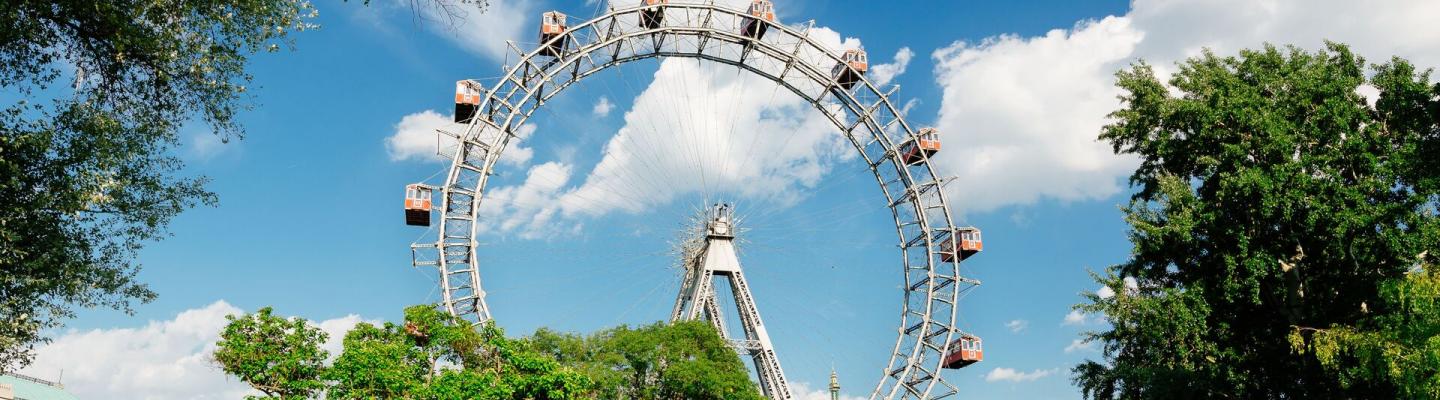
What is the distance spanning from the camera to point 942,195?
135ft

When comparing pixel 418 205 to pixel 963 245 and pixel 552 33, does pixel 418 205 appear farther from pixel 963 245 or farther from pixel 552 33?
pixel 963 245

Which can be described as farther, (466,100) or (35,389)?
(35,389)

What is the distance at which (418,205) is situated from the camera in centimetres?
3341

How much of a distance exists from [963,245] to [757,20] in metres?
12.4

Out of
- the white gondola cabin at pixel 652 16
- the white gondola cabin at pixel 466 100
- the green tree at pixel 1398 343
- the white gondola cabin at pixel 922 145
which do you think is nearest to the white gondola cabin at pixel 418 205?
the white gondola cabin at pixel 466 100

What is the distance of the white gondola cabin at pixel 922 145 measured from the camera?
137ft

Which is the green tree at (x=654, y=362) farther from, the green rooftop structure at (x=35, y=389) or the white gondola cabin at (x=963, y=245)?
the green rooftop structure at (x=35, y=389)

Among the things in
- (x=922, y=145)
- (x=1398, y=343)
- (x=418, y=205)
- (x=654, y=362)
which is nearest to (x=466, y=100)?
(x=418, y=205)

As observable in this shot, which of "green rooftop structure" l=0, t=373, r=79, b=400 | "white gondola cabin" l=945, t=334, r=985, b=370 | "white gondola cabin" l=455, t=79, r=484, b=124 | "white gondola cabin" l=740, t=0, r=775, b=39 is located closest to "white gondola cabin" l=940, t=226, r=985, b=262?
"white gondola cabin" l=945, t=334, r=985, b=370

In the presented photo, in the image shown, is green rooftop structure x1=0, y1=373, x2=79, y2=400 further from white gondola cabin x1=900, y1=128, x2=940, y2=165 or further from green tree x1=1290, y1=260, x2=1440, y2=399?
green tree x1=1290, y1=260, x2=1440, y2=399

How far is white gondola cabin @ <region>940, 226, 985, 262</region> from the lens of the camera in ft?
133

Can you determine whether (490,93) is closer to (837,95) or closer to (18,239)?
(837,95)

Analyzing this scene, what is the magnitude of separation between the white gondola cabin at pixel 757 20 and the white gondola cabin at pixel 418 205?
13965mm

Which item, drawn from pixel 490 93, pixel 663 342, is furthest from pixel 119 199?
pixel 490 93
